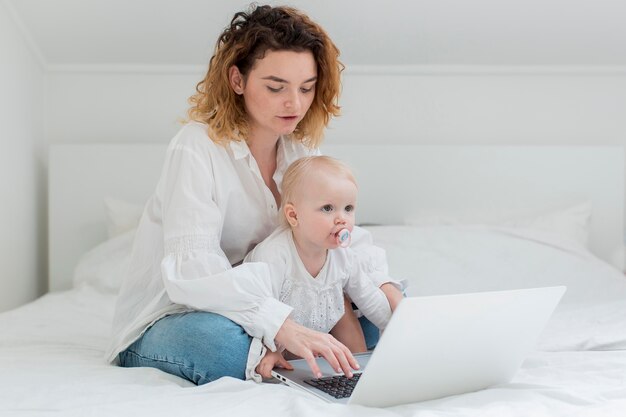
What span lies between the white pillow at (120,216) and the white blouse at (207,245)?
3.54 ft

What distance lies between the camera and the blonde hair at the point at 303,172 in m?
1.62


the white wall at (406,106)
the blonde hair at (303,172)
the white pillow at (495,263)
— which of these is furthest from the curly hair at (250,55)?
the white wall at (406,106)

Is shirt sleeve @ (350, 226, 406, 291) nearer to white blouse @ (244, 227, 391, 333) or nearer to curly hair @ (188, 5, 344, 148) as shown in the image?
white blouse @ (244, 227, 391, 333)

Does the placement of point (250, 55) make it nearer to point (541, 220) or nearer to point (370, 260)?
point (370, 260)

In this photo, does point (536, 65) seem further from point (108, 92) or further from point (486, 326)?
point (486, 326)

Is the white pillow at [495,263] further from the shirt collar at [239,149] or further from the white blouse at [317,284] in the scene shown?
the shirt collar at [239,149]

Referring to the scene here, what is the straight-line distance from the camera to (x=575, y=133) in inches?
124

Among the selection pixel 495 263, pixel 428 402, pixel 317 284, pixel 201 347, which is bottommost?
pixel 428 402

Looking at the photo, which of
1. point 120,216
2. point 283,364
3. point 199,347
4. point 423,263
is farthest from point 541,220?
point 199,347

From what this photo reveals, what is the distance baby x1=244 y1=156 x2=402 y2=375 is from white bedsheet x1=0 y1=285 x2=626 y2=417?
0.28 metres

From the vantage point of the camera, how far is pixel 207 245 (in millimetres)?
1576

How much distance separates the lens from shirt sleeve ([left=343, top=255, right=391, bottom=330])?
66.7 inches

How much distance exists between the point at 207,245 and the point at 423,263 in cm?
108

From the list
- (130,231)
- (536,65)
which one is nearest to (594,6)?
(536,65)
